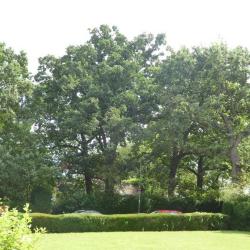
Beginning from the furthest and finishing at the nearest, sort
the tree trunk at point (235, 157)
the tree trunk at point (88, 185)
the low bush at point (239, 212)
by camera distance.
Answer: the tree trunk at point (88, 185)
the tree trunk at point (235, 157)
the low bush at point (239, 212)

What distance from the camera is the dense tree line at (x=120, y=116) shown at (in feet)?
134

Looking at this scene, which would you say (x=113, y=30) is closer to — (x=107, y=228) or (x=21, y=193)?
(x=21, y=193)

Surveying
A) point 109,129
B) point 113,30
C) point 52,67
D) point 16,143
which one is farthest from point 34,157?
point 113,30

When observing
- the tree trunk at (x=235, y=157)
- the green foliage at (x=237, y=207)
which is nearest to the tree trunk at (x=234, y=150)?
the tree trunk at (x=235, y=157)

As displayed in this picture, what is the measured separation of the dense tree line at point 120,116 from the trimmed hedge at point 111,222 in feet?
27.2

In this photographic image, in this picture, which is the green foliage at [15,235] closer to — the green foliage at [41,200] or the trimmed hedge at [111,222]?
the trimmed hedge at [111,222]

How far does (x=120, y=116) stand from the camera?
42812 millimetres

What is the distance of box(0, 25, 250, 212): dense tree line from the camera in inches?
1606

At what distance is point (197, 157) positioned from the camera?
161 ft

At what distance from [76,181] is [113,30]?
1605cm

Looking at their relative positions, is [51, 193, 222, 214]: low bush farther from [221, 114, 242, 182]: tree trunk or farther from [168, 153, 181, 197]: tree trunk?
[221, 114, 242, 182]: tree trunk

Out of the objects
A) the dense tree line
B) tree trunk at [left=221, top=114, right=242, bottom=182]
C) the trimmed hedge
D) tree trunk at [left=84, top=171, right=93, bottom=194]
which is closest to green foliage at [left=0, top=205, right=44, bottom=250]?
the trimmed hedge

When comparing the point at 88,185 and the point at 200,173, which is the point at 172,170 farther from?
the point at 88,185

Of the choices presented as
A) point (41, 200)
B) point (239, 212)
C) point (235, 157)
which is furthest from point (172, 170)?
point (239, 212)
